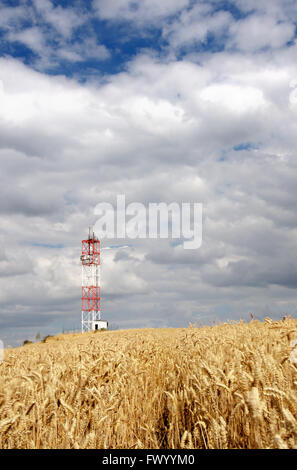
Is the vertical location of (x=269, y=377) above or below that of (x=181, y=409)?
above

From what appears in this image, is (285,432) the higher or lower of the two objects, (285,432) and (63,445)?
the higher

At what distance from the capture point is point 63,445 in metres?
3.88

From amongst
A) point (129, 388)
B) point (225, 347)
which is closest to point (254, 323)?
point (225, 347)

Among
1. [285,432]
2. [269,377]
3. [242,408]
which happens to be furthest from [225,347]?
[285,432]

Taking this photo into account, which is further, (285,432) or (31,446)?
(31,446)

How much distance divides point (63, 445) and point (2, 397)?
1276 mm

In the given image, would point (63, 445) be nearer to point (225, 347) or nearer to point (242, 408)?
point (242, 408)

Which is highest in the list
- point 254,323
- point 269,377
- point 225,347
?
point 254,323

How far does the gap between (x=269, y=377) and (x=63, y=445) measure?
2247 mm

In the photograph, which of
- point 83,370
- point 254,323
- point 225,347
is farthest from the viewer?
point 254,323
